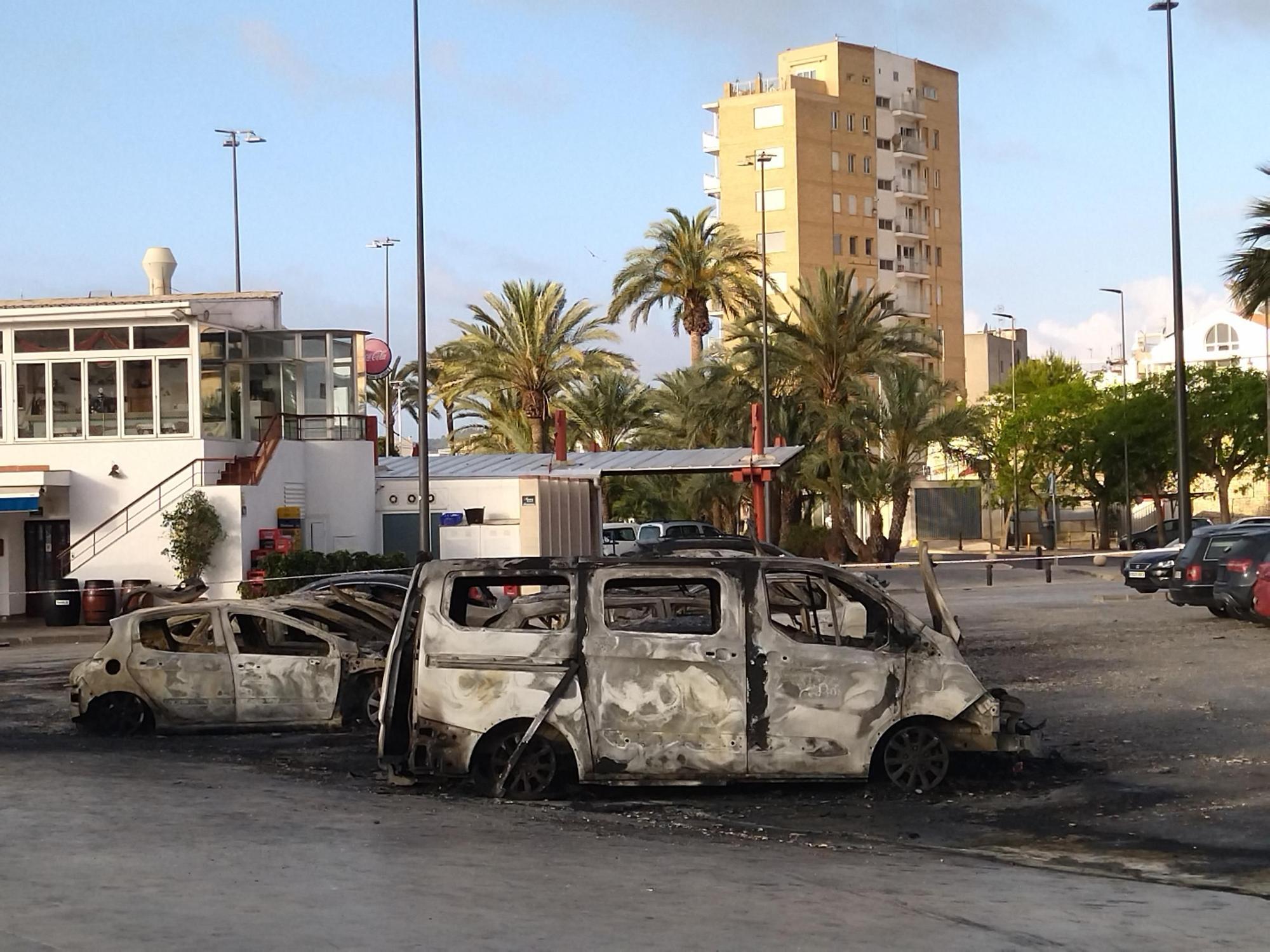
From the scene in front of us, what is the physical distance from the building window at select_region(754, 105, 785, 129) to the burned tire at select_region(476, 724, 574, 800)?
93.2 m

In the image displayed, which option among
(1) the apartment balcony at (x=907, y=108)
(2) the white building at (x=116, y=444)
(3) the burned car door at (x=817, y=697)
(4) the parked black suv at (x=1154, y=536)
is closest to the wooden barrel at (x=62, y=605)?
(2) the white building at (x=116, y=444)

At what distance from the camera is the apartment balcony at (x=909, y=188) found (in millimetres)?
107688

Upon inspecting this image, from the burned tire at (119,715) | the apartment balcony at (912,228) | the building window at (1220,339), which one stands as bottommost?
the burned tire at (119,715)

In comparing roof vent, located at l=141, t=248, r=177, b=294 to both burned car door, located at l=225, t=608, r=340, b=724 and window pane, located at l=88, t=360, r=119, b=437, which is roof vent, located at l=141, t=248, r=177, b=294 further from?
burned car door, located at l=225, t=608, r=340, b=724

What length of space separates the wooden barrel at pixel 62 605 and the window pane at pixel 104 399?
4309mm

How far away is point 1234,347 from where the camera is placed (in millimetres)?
102750

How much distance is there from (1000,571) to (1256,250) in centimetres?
1560

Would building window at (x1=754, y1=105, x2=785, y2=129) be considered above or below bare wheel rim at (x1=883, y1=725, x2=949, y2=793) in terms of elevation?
above

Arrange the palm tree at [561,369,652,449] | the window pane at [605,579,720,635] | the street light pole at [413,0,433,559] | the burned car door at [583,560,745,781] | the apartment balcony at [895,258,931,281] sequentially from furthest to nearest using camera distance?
1. the apartment balcony at [895,258,931,281]
2. the palm tree at [561,369,652,449]
3. the street light pole at [413,0,433,559]
4. the window pane at [605,579,720,635]
5. the burned car door at [583,560,745,781]

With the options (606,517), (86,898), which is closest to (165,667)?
(86,898)

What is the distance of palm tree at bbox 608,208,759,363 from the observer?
2383 inches

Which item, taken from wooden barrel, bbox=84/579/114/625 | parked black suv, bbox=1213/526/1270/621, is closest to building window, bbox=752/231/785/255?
wooden barrel, bbox=84/579/114/625

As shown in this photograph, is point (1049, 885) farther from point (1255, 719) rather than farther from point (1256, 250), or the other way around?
point (1256, 250)

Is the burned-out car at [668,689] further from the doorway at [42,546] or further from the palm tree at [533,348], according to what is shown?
the palm tree at [533,348]
